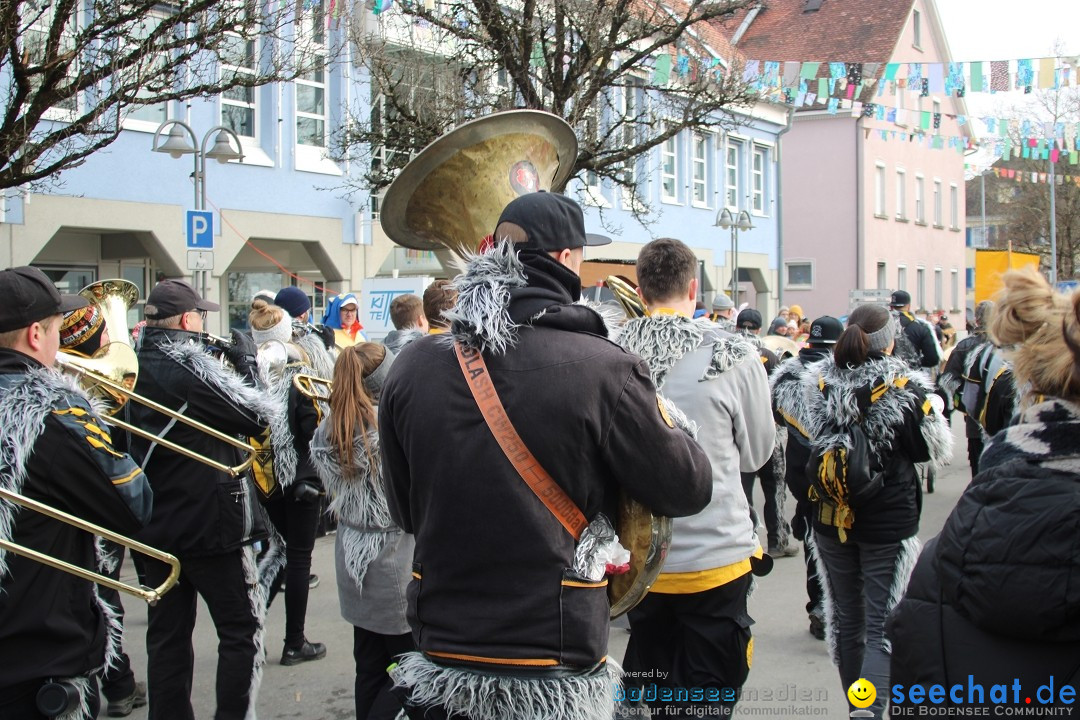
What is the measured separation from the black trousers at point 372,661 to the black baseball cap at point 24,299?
176 centimetres

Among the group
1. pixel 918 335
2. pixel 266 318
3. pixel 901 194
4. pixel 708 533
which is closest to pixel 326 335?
pixel 266 318

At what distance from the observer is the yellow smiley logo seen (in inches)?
162

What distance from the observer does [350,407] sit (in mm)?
4246

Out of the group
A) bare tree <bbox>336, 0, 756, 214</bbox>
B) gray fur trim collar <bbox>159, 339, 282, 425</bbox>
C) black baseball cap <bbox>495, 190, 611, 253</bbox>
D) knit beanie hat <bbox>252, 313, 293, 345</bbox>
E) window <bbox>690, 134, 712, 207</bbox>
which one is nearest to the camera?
black baseball cap <bbox>495, 190, 611, 253</bbox>

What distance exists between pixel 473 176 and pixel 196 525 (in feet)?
5.89

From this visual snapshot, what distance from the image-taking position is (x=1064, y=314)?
202 cm

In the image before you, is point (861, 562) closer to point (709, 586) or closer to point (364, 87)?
point (709, 586)

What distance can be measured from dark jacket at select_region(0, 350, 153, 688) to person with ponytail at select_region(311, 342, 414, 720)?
1.21 meters

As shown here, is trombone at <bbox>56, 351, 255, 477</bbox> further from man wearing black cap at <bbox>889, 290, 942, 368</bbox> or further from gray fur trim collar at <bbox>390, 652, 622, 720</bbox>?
man wearing black cap at <bbox>889, 290, 942, 368</bbox>

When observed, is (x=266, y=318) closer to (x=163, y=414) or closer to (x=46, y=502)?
(x=163, y=414)

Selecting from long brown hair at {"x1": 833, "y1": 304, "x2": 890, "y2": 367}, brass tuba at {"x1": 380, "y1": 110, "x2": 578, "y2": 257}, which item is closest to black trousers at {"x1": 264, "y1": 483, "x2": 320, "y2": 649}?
brass tuba at {"x1": 380, "y1": 110, "x2": 578, "y2": 257}

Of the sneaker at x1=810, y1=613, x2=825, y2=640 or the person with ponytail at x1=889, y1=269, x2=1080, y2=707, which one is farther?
the sneaker at x1=810, y1=613, x2=825, y2=640

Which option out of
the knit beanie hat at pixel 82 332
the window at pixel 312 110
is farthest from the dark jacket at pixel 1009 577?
the window at pixel 312 110

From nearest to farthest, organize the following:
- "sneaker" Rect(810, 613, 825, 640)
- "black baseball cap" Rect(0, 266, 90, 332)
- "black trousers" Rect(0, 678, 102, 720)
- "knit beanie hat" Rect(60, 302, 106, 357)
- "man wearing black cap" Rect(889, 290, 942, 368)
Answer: "black trousers" Rect(0, 678, 102, 720) → "black baseball cap" Rect(0, 266, 90, 332) → "knit beanie hat" Rect(60, 302, 106, 357) → "sneaker" Rect(810, 613, 825, 640) → "man wearing black cap" Rect(889, 290, 942, 368)
